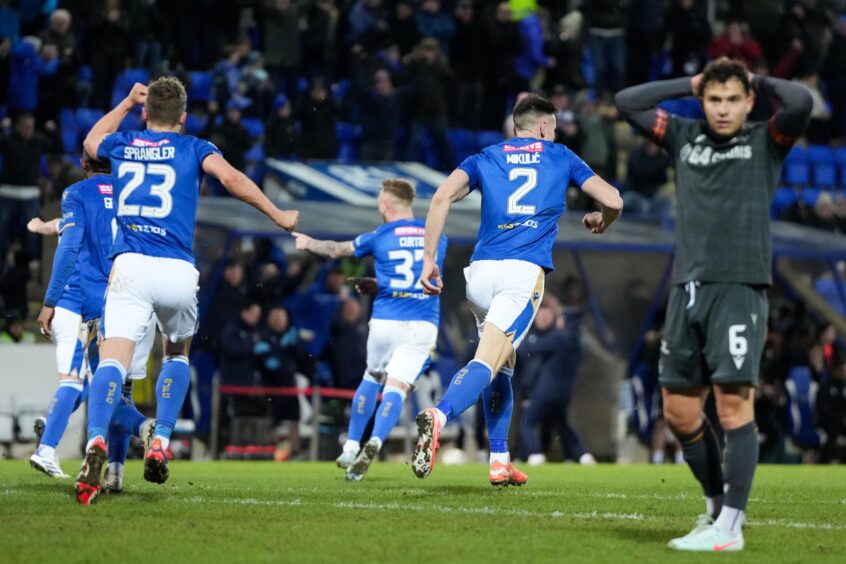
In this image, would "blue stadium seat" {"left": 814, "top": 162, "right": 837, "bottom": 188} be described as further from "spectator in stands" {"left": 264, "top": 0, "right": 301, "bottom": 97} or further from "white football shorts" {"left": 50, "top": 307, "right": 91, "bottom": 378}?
"white football shorts" {"left": 50, "top": 307, "right": 91, "bottom": 378}

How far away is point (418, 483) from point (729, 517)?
5008mm

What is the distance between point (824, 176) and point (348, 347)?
1144 centimetres

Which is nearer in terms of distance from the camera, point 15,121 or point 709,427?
point 709,427

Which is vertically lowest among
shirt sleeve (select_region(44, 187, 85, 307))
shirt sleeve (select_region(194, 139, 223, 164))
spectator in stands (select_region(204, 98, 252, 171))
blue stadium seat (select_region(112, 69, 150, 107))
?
shirt sleeve (select_region(44, 187, 85, 307))

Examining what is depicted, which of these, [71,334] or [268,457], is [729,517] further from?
[268,457]

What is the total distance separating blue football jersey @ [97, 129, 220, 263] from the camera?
8.73 meters

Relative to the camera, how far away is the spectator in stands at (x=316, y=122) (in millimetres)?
21953

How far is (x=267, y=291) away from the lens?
62.5 ft

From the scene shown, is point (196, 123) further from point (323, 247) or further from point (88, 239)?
point (88, 239)

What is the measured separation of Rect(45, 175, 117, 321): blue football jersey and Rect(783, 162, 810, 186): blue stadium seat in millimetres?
17505

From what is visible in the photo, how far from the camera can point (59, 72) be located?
68.2 feet

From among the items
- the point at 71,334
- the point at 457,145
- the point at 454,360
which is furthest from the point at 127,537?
the point at 457,145

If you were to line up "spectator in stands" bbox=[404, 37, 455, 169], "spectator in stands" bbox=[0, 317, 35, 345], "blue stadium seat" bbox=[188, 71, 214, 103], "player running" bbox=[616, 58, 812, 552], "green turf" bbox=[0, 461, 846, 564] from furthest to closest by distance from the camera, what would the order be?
"spectator in stands" bbox=[404, 37, 455, 169]
"blue stadium seat" bbox=[188, 71, 214, 103]
"spectator in stands" bbox=[0, 317, 35, 345]
"player running" bbox=[616, 58, 812, 552]
"green turf" bbox=[0, 461, 846, 564]

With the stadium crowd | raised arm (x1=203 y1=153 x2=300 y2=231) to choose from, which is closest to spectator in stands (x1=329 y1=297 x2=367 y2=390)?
the stadium crowd
